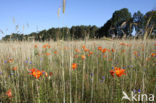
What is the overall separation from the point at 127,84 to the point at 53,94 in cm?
111

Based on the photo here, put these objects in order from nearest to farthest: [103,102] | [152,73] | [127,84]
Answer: [103,102] < [127,84] < [152,73]

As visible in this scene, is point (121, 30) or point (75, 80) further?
point (75, 80)

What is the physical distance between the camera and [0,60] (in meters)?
2.74

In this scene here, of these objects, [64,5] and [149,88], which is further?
[149,88]

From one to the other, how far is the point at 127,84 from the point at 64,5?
4.74 ft

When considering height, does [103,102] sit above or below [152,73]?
below

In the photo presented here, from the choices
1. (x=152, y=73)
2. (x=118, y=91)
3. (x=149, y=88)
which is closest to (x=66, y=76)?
(x=118, y=91)

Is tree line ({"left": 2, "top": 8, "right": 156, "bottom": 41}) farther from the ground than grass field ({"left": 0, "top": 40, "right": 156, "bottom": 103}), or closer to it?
farther from the ground

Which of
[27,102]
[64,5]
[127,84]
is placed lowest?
[27,102]

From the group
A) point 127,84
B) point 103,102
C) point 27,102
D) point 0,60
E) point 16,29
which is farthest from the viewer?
point 0,60

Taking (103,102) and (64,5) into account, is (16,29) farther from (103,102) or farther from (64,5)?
(103,102)

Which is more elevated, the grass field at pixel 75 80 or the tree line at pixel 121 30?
the tree line at pixel 121 30

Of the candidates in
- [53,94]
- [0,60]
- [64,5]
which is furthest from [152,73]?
[0,60]

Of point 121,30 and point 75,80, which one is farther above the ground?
point 121,30
